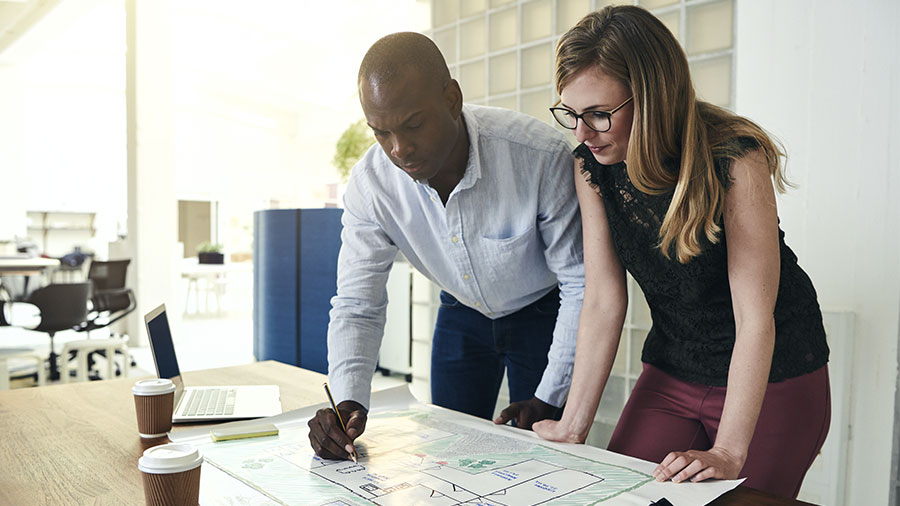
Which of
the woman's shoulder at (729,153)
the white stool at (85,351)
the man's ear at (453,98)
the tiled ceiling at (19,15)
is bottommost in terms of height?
the white stool at (85,351)

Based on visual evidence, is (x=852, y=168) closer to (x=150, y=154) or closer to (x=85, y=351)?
(x=85, y=351)

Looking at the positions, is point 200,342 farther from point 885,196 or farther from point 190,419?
point 885,196

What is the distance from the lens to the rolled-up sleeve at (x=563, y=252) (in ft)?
4.49

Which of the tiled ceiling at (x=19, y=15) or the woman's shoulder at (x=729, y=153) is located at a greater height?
the tiled ceiling at (x=19, y=15)

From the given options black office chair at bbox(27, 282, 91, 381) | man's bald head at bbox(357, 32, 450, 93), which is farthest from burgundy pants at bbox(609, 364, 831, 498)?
black office chair at bbox(27, 282, 91, 381)

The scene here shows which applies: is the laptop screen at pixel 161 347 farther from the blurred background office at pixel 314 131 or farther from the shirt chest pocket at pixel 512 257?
the blurred background office at pixel 314 131

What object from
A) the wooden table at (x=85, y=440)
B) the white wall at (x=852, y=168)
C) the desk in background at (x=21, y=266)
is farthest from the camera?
the desk in background at (x=21, y=266)

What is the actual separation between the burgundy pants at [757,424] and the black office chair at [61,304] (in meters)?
4.19

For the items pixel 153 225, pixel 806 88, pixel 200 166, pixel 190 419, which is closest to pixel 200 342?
pixel 153 225

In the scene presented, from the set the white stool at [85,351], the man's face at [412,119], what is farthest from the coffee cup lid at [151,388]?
the white stool at [85,351]

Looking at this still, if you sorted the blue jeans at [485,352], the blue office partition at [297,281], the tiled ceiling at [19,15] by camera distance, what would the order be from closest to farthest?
1. the blue jeans at [485,352]
2. the blue office partition at [297,281]
3. the tiled ceiling at [19,15]

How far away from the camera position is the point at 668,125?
1.12 m

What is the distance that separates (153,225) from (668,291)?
595cm

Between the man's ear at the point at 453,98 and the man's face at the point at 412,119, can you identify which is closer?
the man's face at the point at 412,119
